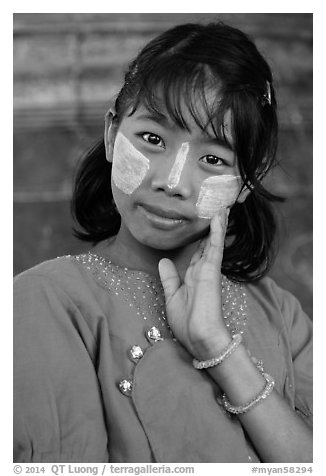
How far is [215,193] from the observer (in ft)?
4.91

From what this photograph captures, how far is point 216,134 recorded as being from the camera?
141 cm

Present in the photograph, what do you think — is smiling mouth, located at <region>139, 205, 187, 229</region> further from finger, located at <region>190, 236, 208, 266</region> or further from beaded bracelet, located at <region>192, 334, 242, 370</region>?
beaded bracelet, located at <region>192, 334, 242, 370</region>

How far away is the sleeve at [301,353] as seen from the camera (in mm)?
1614

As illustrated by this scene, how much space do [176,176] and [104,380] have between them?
1.35ft

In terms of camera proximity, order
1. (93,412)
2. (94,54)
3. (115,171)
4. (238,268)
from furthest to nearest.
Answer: (94,54)
(238,268)
(115,171)
(93,412)

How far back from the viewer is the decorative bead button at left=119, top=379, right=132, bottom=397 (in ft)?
4.51

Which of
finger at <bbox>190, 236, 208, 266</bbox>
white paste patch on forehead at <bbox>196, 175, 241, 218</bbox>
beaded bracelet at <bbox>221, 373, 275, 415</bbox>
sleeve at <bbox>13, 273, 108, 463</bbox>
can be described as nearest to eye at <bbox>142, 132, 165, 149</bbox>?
white paste patch on forehead at <bbox>196, 175, 241, 218</bbox>

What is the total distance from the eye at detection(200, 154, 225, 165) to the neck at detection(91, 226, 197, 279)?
0.66 ft

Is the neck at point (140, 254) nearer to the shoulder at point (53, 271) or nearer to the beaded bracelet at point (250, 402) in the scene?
the shoulder at point (53, 271)

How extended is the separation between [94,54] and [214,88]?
3.53ft

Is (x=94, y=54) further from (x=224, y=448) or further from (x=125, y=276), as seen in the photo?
(x=224, y=448)

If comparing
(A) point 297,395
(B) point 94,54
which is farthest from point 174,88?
(B) point 94,54

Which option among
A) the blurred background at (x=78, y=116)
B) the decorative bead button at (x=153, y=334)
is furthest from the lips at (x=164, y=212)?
the blurred background at (x=78, y=116)
